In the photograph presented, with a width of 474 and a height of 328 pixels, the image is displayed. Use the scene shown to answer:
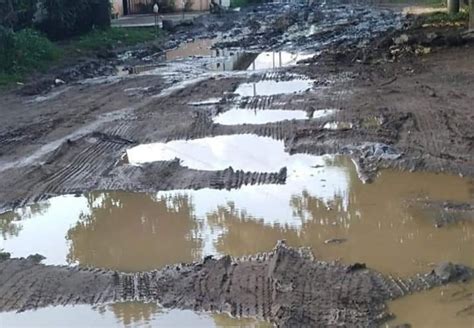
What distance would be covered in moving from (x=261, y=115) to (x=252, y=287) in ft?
24.0

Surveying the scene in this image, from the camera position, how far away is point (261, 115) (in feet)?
45.2

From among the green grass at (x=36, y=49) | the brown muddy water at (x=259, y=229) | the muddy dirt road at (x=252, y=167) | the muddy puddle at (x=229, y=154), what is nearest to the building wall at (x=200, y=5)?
the green grass at (x=36, y=49)

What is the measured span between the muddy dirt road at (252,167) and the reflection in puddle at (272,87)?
8cm

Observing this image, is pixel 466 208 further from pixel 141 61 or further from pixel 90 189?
pixel 141 61

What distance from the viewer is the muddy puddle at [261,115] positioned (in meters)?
13.3

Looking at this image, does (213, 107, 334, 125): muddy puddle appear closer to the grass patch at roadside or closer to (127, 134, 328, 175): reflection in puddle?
(127, 134, 328, 175): reflection in puddle

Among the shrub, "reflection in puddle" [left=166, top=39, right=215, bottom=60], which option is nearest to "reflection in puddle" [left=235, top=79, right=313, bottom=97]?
"reflection in puddle" [left=166, top=39, right=215, bottom=60]

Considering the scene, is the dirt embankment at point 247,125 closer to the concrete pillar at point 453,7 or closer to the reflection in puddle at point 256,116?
the reflection in puddle at point 256,116

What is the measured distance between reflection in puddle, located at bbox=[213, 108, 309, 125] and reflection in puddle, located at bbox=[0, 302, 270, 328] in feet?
22.6

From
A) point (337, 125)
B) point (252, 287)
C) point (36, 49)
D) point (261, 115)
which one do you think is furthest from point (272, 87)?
point (252, 287)

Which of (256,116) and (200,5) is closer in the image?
(256,116)

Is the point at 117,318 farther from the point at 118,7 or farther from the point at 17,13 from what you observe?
the point at 118,7

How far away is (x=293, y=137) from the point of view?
39.2 feet

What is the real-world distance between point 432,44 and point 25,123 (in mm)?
11603
